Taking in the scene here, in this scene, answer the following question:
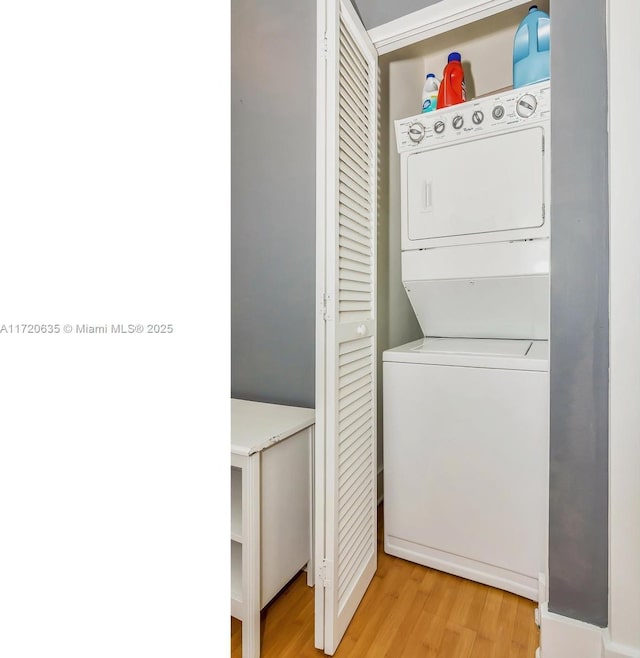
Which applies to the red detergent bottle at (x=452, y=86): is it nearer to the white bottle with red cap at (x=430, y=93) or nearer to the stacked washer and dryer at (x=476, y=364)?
the white bottle with red cap at (x=430, y=93)

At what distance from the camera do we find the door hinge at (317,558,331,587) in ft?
4.34

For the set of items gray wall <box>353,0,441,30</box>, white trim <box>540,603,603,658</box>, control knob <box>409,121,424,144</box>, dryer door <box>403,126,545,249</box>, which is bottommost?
white trim <box>540,603,603,658</box>

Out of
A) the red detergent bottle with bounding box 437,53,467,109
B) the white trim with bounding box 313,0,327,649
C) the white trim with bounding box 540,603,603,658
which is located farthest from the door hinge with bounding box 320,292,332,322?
the red detergent bottle with bounding box 437,53,467,109

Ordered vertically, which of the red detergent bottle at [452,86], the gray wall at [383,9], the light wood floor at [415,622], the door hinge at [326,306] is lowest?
the light wood floor at [415,622]

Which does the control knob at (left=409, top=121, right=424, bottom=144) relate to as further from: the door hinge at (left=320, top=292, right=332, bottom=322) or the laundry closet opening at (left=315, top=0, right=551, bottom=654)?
the door hinge at (left=320, top=292, right=332, bottom=322)

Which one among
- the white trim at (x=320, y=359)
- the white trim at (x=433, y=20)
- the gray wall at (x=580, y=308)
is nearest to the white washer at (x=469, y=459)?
the gray wall at (x=580, y=308)

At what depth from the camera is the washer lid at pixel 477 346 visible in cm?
174

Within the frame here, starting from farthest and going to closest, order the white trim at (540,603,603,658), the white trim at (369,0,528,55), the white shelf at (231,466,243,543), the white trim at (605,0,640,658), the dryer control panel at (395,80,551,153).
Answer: the dryer control panel at (395,80,551,153) < the white trim at (369,0,528,55) < the white shelf at (231,466,243,543) < the white trim at (540,603,603,658) < the white trim at (605,0,640,658)

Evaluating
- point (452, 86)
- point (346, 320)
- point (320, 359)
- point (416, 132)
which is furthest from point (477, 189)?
point (320, 359)

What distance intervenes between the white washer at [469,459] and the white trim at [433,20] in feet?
4.34
